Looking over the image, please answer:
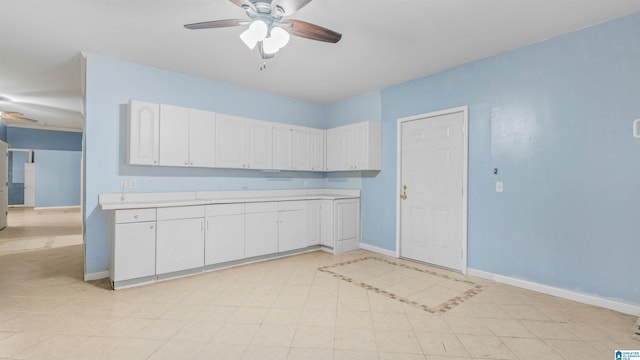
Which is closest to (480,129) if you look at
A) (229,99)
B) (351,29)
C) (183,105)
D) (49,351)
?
(351,29)

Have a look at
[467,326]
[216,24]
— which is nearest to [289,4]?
[216,24]

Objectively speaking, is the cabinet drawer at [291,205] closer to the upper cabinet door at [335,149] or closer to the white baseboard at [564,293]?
the upper cabinet door at [335,149]

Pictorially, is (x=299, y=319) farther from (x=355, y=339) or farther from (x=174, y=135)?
(x=174, y=135)

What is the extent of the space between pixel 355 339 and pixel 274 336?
2.00 feet

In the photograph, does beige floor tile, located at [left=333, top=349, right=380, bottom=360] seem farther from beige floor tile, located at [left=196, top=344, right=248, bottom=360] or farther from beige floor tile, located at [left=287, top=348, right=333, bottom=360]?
beige floor tile, located at [left=196, top=344, right=248, bottom=360]

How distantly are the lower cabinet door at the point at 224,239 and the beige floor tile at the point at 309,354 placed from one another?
2111mm

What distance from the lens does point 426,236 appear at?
A: 4.29m

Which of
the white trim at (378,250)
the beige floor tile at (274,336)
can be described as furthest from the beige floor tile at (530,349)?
the white trim at (378,250)

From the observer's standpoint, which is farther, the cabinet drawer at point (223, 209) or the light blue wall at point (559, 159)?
the cabinet drawer at point (223, 209)

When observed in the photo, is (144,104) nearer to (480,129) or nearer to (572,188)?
(480,129)

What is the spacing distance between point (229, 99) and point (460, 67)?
334 centimetres

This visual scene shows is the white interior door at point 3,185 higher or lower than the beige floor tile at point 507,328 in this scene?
higher

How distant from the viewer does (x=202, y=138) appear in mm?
4145

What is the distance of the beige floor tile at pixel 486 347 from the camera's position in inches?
81.0
